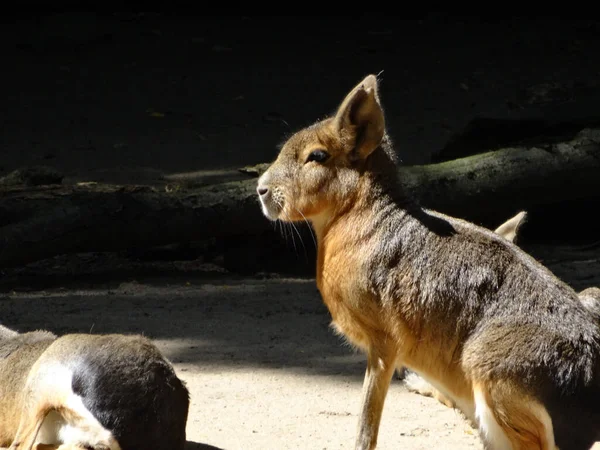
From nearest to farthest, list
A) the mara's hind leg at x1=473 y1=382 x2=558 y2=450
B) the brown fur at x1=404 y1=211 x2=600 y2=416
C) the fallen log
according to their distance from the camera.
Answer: the mara's hind leg at x1=473 y1=382 x2=558 y2=450
the brown fur at x1=404 y1=211 x2=600 y2=416
the fallen log

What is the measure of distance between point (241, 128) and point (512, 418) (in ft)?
23.9

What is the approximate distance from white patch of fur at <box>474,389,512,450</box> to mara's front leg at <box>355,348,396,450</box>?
1.14 feet

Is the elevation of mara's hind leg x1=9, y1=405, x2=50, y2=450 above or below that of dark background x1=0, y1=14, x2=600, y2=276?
above

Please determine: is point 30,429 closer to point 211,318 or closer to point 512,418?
point 512,418

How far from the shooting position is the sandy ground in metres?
4.62

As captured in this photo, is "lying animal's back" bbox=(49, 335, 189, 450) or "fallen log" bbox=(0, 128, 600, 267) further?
"fallen log" bbox=(0, 128, 600, 267)

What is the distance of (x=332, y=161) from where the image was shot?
414cm

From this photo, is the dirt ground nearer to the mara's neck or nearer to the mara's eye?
the mara's neck

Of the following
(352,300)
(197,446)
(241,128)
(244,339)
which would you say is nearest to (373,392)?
(352,300)

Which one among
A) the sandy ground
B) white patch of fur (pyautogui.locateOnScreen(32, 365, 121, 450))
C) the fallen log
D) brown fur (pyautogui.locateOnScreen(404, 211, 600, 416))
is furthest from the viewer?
the fallen log

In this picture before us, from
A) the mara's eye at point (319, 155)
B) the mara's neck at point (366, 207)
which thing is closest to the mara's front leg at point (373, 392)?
the mara's neck at point (366, 207)

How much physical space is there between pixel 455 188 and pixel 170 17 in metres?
7.33

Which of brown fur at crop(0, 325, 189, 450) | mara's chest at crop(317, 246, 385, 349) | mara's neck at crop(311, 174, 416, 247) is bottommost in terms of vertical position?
brown fur at crop(0, 325, 189, 450)

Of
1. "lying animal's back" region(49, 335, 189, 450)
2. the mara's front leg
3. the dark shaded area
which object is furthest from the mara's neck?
the dark shaded area
